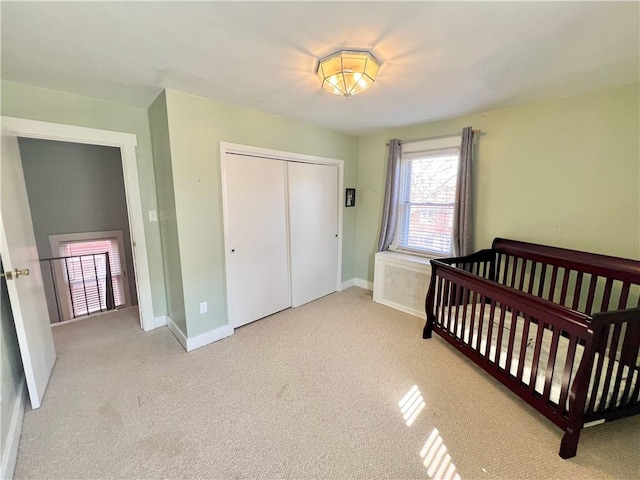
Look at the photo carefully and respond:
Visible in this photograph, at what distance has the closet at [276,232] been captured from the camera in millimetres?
2578

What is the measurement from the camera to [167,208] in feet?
7.79

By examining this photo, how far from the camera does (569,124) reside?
213 cm

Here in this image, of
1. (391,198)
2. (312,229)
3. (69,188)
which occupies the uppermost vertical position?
(69,188)

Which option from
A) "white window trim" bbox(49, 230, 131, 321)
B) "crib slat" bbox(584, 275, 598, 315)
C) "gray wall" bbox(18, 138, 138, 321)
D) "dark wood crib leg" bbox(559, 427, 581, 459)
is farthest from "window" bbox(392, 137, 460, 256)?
"white window trim" bbox(49, 230, 131, 321)

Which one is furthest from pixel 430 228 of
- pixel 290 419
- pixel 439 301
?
pixel 290 419

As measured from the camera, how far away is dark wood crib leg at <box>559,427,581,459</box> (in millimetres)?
1368

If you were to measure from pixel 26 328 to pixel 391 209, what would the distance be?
3.40 metres

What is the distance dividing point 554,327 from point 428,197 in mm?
1946

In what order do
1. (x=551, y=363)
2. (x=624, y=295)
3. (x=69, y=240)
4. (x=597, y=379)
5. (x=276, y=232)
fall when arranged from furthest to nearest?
(x=69, y=240) → (x=276, y=232) → (x=624, y=295) → (x=551, y=363) → (x=597, y=379)

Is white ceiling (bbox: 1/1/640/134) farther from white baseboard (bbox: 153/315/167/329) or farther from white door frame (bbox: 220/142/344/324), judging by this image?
white baseboard (bbox: 153/315/167/329)

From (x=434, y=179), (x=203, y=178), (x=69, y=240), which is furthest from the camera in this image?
(x=69, y=240)

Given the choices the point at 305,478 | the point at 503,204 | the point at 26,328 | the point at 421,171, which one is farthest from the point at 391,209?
the point at 26,328

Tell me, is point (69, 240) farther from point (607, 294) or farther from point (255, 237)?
point (607, 294)

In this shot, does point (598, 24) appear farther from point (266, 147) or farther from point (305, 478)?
point (305, 478)
